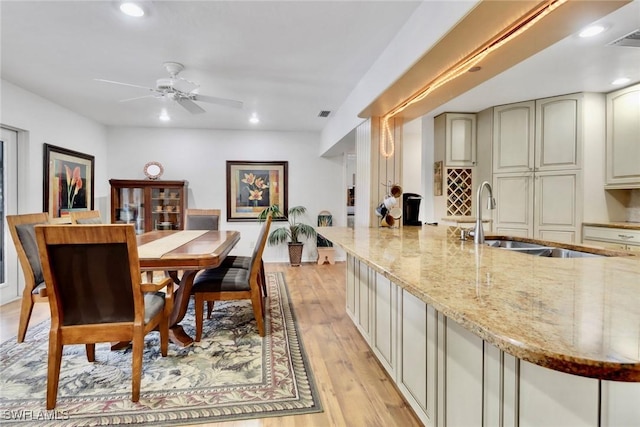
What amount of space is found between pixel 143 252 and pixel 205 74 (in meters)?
1.85

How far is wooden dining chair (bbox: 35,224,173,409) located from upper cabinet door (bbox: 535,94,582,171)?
4.16 m

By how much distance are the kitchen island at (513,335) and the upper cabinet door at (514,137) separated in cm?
255

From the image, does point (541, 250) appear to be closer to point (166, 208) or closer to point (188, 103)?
point (188, 103)

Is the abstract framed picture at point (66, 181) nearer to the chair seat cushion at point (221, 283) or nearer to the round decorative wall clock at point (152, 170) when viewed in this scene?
the round decorative wall clock at point (152, 170)

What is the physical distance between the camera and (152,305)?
2.00 metres

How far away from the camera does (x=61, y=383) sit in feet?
6.32

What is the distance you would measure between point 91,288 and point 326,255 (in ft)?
13.9

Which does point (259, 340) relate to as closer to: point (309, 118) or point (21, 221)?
point (21, 221)

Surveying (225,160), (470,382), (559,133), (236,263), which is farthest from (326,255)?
(470,382)

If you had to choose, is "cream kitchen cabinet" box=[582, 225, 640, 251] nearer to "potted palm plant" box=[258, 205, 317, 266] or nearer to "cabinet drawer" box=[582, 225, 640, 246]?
"cabinet drawer" box=[582, 225, 640, 246]

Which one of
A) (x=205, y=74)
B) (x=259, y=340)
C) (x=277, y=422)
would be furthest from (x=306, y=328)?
(x=205, y=74)

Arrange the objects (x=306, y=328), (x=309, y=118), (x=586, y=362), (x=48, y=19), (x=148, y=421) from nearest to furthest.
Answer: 1. (x=586, y=362)
2. (x=148, y=421)
3. (x=48, y=19)
4. (x=306, y=328)
5. (x=309, y=118)

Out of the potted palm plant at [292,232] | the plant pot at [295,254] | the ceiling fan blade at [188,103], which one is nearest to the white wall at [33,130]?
the ceiling fan blade at [188,103]

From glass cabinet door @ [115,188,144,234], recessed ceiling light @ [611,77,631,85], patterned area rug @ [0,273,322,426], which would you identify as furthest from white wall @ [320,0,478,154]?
glass cabinet door @ [115,188,144,234]
